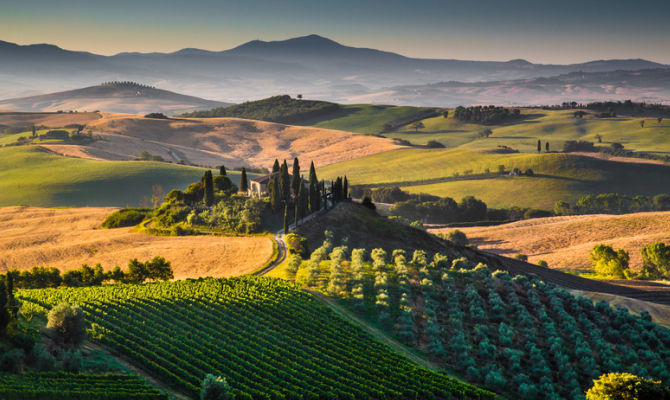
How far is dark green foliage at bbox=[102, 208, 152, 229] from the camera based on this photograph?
3986 inches

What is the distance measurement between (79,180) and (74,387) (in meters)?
139

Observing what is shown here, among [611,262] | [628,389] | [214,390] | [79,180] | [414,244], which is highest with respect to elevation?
[79,180]

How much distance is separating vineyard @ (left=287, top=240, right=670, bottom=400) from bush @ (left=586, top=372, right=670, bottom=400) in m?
8.17

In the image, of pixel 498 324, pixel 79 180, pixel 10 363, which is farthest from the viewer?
pixel 79 180

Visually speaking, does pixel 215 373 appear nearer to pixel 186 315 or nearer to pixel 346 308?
pixel 186 315

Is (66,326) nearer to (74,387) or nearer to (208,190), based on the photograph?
(74,387)

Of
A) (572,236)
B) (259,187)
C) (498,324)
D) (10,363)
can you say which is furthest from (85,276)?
(572,236)

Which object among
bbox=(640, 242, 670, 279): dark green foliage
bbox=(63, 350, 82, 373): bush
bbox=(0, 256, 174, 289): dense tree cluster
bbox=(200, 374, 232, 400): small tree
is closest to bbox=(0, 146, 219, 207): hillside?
bbox=(0, 256, 174, 289): dense tree cluster

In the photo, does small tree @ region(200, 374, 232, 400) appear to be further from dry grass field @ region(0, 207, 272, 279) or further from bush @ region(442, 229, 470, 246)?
bush @ region(442, 229, 470, 246)

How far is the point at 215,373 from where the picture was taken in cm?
3403

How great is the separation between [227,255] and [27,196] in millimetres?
90319

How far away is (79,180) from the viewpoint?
498 ft

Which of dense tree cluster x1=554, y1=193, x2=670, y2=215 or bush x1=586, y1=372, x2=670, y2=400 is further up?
bush x1=586, y1=372, x2=670, y2=400

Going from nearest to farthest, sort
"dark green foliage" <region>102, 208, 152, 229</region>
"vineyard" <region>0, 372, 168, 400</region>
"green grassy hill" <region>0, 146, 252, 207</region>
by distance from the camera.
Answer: "vineyard" <region>0, 372, 168, 400</region>
"dark green foliage" <region>102, 208, 152, 229</region>
"green grassy hill" <region>0, 146, 252, 207</region>
